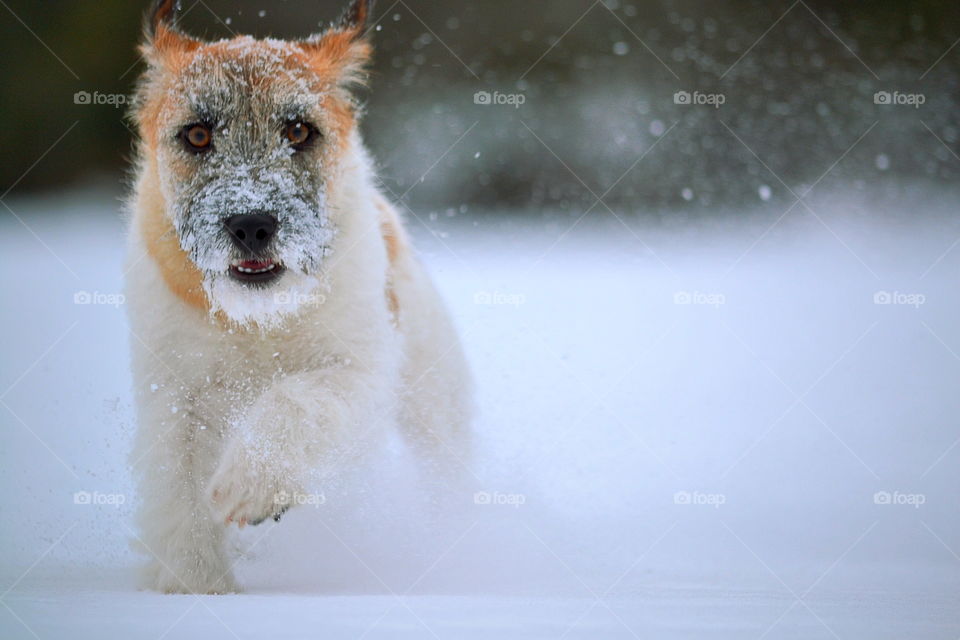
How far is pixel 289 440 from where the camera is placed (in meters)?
3.08

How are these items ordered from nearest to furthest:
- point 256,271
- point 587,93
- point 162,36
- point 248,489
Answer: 1. point 248,489
2. point 256,271
3. point 162,36
4. point 587,93

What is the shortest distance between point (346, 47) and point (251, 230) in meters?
1.17

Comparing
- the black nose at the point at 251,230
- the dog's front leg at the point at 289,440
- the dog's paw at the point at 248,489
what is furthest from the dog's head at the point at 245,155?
the dog's paw at the point at 248,489

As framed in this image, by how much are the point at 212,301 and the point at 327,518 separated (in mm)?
1061

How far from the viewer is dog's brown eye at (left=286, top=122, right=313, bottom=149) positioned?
3555 millimetres

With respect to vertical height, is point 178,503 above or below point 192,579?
above

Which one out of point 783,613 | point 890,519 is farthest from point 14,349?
point 890,519

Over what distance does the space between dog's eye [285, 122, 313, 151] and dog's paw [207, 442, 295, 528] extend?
1.33 m

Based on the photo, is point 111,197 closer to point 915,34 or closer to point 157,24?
point 157,24

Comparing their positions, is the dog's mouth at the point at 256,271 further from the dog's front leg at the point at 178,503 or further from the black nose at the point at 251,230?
the dog's front leg at the point at 178,503

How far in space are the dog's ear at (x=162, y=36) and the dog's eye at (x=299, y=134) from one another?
641 millimetres

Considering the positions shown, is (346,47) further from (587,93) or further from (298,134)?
(587,93)

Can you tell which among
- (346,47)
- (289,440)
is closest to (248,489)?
(289,440)

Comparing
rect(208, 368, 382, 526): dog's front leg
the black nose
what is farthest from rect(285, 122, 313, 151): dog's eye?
rect(208, 368, 382, 526): dog's front leg
